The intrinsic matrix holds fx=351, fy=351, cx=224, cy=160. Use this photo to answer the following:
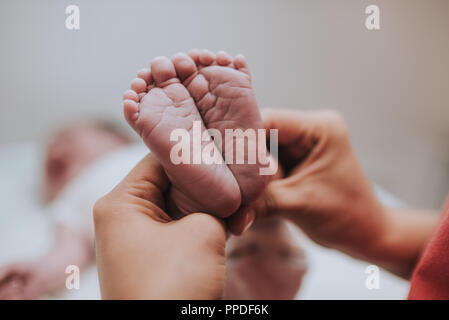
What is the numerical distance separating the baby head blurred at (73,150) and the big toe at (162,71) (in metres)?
0.79

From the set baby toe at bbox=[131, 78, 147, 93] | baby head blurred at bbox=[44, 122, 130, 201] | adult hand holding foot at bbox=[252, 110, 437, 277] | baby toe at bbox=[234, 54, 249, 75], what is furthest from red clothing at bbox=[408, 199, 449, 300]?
baby head blurred at bbox=[44, 122, 130, 201]

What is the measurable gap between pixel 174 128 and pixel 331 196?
1.36 ft

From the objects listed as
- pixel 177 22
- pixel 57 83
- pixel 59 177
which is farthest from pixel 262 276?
pixel 59 177

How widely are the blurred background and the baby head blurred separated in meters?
0.05

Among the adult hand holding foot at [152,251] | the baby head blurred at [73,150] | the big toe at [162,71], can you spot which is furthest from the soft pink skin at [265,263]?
the baby head blurred at [73,150]

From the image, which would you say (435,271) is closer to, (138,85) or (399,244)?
(399,244)

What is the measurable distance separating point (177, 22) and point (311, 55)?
47 centimetres

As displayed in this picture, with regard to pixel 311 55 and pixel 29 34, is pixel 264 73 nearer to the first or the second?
pixel 311 55

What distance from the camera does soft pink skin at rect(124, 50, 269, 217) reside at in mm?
498

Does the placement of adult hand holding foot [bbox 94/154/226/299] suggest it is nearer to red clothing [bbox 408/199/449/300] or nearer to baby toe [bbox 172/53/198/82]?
baby toe [bbox 172/53/198/82]

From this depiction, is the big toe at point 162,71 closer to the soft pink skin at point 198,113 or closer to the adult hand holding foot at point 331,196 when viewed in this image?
the soft pink skin at point 198,113

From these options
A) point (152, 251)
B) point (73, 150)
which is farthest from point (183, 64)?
point (73, 150)

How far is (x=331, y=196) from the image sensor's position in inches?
29.8

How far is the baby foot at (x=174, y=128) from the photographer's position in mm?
491
